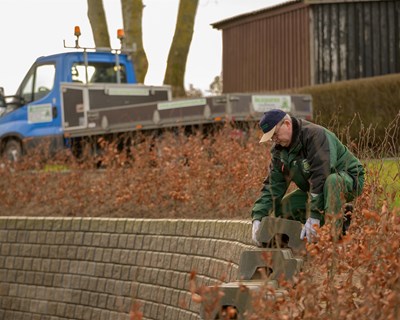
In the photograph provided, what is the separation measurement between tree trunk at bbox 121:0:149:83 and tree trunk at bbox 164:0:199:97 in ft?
4.00

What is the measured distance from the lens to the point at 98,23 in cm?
2798

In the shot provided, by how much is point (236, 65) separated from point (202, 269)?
2391 centimetres

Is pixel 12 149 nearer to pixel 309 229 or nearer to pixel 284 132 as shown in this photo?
pixel 284 132

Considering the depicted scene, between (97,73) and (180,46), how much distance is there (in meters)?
5.24

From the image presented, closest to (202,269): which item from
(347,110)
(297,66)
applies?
(347,110)

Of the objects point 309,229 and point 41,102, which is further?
point 41,102

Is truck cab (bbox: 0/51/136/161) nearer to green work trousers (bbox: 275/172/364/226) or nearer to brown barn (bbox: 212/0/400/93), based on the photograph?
brown barn (bbox: 212/0/400/93)

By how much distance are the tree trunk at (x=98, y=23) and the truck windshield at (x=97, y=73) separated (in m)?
3.31

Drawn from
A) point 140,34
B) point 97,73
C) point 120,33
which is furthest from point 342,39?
point 97,73

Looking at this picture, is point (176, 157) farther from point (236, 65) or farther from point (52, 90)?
point (236, 65)

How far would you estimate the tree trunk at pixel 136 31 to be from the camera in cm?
2780

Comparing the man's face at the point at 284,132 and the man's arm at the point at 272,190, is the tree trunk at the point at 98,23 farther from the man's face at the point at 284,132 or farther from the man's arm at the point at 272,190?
the man's face at the point at 284,132

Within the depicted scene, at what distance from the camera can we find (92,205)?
15641mm

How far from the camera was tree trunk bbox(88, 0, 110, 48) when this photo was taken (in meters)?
28.0
